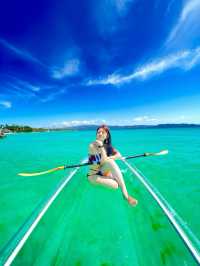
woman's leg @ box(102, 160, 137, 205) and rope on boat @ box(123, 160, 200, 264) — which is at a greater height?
woman's leg @ box(102, 160, 137, 205)

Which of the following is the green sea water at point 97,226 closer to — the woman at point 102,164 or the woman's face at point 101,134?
the woman at point 102,164

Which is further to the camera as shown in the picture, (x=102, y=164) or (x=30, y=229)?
(x=102, y=164)

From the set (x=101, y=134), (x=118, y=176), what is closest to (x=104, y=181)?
(x=118, y=176)

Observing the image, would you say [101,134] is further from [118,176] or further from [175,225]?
[175,225]

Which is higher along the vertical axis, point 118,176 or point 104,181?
point 118,176

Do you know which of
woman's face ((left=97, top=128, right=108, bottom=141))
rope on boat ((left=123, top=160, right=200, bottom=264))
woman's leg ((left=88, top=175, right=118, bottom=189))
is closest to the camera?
rope on boat ((left=123, top=160, right=200, bottom=264))

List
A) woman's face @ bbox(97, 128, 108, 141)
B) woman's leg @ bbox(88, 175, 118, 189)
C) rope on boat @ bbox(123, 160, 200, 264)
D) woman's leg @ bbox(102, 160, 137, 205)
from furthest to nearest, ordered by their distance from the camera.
→ 1. woman's face @ bbox(97, 128, 108, 141)
2. woman's leg @ bbox(88, 175, 118, 189)
3. woman's leg @ bbox(102, 160, 137, 205)
4. rope on boat @ bbox(123, 160, 200, 264)

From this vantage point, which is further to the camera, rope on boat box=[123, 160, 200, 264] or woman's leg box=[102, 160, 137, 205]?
woman's leg box=[102, 160, 137, 205]

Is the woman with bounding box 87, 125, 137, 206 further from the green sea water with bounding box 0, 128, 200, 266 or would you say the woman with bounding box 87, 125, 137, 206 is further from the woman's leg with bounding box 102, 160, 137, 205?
the green sea water with bounding box 0, 128, 200, 266

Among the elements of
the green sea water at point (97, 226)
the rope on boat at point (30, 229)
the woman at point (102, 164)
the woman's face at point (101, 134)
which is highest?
the woman's face at point (101, 134)

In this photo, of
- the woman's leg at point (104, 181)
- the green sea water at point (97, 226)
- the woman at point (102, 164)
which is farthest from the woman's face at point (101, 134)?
the green sea water at point (97, 226)

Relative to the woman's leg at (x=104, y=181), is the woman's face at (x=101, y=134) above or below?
above

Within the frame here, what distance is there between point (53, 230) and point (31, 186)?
281 centimetres

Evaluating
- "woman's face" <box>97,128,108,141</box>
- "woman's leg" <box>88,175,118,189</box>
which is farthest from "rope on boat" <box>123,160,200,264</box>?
"woman's face" <box>97,128,108,141</box>
